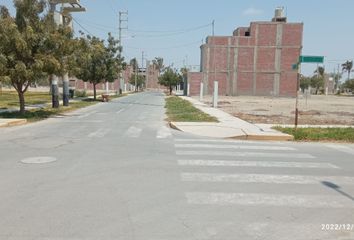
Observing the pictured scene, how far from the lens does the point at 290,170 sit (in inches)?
346

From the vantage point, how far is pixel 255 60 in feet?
254

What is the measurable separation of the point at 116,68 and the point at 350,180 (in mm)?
38602

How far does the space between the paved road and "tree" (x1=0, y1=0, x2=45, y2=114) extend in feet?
27.5

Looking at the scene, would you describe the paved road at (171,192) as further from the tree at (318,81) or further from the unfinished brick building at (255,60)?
the tree at (318,81)

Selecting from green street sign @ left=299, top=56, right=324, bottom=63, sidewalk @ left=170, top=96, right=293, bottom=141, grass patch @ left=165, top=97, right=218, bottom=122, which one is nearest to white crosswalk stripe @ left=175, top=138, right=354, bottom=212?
sidewalk @ left=170, top=96, right=293, bottom=141

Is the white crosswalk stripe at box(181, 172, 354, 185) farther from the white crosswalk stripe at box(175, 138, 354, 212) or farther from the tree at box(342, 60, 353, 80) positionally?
A: the tree at box(342, 60, 353, 80)

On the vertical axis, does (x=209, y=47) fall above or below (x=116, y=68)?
above

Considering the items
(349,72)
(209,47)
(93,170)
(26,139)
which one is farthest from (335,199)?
(349,72)

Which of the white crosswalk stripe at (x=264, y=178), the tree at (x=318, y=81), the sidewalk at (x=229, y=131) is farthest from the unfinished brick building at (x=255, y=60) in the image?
the white crosswalk stripe at (x=264, y=178)

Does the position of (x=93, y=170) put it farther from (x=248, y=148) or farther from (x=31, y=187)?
(x=248, y=148)

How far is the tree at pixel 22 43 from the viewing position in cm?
1902

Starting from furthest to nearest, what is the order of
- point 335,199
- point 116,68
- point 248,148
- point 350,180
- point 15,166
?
point 116,68
point 248,148
point 15,166
point 350,180
point 335,199

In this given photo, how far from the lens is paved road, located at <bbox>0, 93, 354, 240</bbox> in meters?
5.00

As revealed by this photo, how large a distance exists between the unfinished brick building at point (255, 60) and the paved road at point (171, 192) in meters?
66.5
